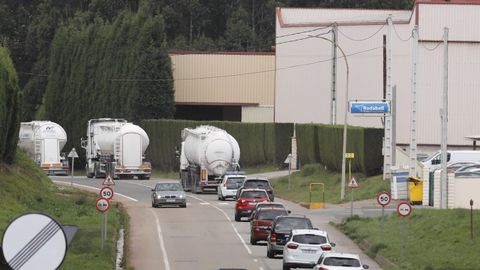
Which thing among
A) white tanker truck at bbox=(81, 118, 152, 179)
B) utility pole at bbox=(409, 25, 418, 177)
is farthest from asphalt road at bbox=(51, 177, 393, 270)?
white tanker truck at bbox=(81, 118, 152, 179)

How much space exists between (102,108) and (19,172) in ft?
168

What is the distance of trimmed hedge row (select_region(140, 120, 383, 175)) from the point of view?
6806 cm

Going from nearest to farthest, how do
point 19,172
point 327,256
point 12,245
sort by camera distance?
point 12,245
point 327,256
point 19,172

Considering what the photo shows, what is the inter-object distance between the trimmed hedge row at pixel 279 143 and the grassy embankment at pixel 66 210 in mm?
17170

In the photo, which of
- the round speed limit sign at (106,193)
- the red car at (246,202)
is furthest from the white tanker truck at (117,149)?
the round speed limit sign at (106,193)

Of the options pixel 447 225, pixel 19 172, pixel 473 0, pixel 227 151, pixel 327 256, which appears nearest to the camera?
pixel 327 256

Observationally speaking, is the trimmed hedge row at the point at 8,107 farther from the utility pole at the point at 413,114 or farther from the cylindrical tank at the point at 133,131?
the cylindrical tank at the point at 133,131

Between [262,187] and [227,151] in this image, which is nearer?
[262,187]

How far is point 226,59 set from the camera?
101 m

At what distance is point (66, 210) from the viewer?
153ft

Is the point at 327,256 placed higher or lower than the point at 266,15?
lower

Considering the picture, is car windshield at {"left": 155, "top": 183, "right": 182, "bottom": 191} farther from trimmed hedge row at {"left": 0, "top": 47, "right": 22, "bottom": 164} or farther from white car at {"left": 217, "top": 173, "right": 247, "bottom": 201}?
trimmed hedge row at {"left": 0, "top": 47, "right": 22, "bottom": 164}

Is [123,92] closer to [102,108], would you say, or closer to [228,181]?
[102,108]

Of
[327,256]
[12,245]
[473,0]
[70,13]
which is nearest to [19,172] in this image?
[327,256]
